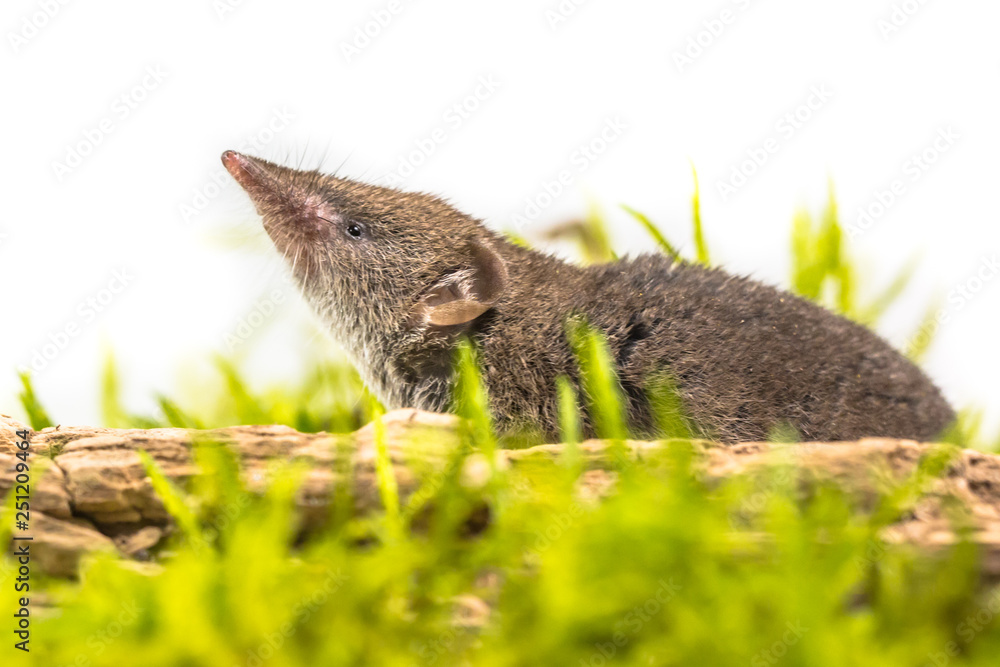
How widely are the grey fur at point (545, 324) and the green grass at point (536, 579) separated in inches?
33.6

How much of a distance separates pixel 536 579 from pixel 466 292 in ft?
5.88

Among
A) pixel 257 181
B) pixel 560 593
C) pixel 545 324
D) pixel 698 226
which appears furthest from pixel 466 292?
pixel 560 593

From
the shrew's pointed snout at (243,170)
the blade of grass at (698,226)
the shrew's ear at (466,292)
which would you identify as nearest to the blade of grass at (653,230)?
the blade of grass at (698,226)

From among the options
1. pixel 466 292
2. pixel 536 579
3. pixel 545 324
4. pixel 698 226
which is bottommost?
pixel 536 579

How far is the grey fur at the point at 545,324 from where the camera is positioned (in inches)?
133

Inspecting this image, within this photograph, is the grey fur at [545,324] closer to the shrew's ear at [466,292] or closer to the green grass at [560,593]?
the shrew's ear at [466,292]

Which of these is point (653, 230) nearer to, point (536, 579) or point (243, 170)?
point (243, 170)

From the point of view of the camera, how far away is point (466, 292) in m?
3.66

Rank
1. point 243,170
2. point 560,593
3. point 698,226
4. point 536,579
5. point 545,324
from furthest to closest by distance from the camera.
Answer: point 698,226
point 243,170
point 545,324
point 536,579
point 560,593

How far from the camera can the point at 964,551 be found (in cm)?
216

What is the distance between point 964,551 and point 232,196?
128 inches

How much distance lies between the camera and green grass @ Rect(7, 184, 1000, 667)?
6.15ft

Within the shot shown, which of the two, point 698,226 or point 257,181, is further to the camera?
point 698,226

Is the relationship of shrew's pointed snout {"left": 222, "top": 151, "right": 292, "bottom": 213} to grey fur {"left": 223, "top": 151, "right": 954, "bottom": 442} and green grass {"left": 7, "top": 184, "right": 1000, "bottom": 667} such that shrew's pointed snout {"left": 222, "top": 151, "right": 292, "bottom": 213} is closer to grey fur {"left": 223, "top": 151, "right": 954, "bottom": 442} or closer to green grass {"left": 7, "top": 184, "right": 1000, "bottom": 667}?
grey fur {"left": 223, "top": 151, "right": 954, "bottom": 442}
